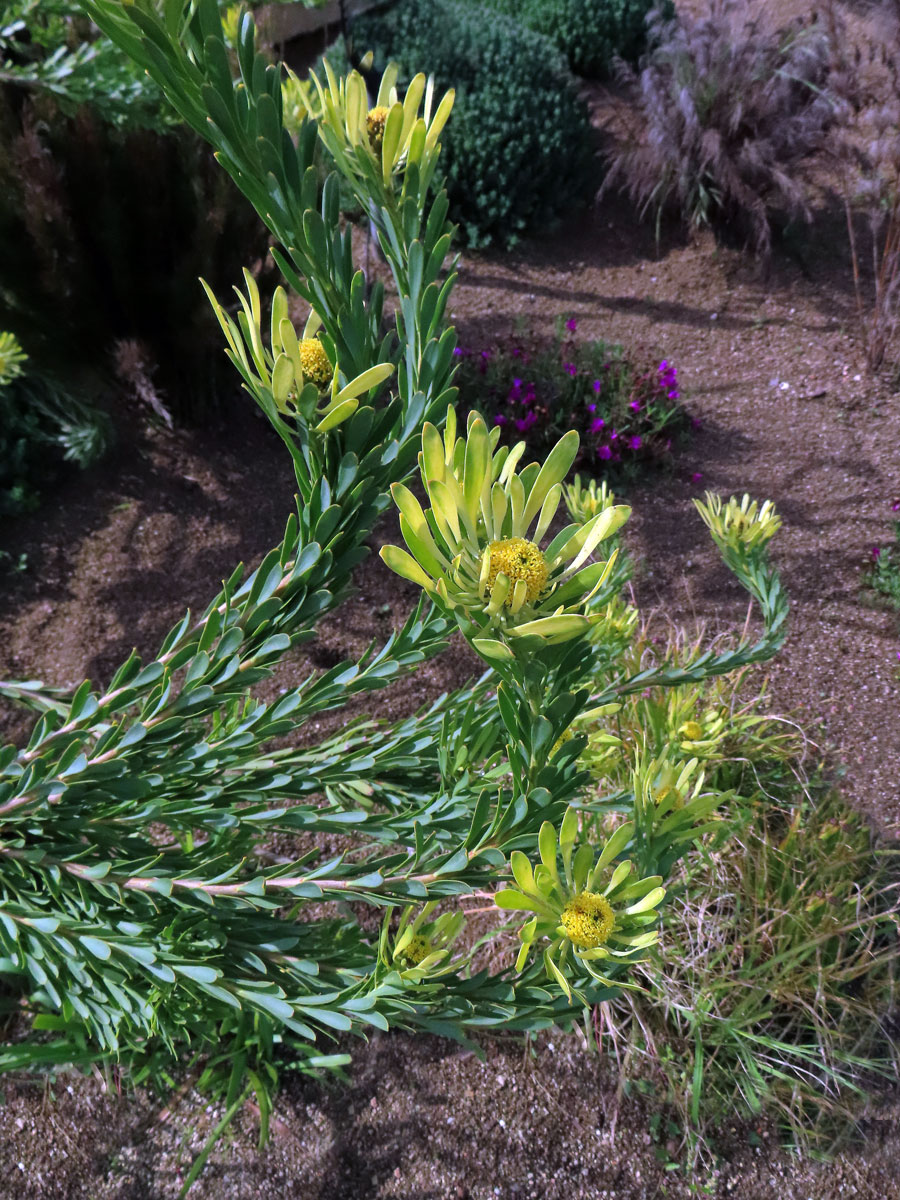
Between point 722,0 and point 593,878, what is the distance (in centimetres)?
538

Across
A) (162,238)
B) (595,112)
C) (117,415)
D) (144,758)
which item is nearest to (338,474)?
(144,758)

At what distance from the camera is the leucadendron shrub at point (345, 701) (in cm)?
49

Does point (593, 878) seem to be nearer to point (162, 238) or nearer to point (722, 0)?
point (162, 238)

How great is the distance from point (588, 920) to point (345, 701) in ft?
1.18

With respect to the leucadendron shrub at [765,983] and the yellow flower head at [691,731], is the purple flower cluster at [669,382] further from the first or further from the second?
the yellow flower head at [691,731]

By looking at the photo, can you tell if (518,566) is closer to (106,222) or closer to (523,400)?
(106,222)

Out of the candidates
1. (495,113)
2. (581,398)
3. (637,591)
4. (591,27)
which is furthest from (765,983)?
(591,27)

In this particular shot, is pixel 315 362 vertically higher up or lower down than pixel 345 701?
higher up

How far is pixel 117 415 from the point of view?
2.88m

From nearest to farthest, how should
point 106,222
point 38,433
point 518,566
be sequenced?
point 518,566, point 106,222, point 38,433

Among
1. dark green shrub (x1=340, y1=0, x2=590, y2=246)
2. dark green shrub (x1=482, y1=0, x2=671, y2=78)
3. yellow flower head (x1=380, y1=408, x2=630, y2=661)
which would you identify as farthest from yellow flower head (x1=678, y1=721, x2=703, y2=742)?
dark green shrub (x1=482, y1=0, x2=671, y2=78)

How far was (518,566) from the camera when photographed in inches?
17.6

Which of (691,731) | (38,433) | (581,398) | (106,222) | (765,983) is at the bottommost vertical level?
(765,983)

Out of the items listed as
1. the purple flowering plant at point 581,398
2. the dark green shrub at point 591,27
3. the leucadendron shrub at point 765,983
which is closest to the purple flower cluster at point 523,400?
the purple flowering plant at point 581,398
